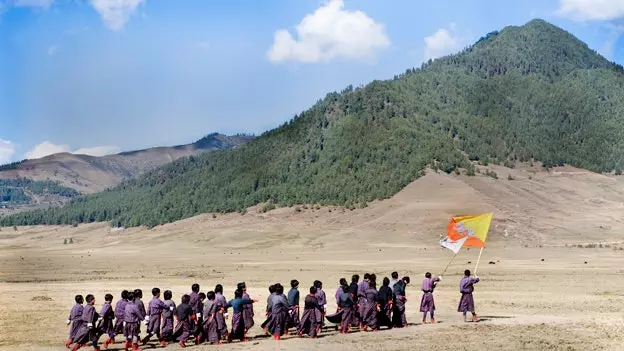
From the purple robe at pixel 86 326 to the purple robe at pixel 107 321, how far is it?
355 millimetres

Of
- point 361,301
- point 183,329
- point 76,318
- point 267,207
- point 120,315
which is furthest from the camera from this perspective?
point 267,207

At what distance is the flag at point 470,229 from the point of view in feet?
89.5

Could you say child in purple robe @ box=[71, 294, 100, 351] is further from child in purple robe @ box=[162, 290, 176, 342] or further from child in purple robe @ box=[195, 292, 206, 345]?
child in purple robe @ box=[195, 292, 206, 345]

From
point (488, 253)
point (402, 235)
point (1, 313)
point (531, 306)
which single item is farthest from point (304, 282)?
point (402, 235)

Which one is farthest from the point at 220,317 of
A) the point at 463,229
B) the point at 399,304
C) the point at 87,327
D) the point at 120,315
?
the point at 463,229

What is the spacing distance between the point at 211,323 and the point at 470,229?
1117 cm

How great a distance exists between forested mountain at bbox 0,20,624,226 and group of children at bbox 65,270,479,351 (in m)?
90.6

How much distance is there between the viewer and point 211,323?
22.7m

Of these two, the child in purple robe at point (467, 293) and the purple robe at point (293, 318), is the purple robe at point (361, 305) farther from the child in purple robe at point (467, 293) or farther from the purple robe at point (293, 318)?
the child in purple robe at point (467, 293)

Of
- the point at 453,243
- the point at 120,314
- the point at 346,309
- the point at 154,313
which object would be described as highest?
the point at 453,243

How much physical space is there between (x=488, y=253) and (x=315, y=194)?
181 ft

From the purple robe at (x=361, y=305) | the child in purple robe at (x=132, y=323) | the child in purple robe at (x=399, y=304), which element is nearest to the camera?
the child in purple robe at (x=132, y=323)

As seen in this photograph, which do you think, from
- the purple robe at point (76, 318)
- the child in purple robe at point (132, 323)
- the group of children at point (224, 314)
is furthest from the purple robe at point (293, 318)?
the purple robe at point (76, 318)

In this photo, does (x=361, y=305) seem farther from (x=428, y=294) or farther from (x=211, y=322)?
(x=211, y=322)
